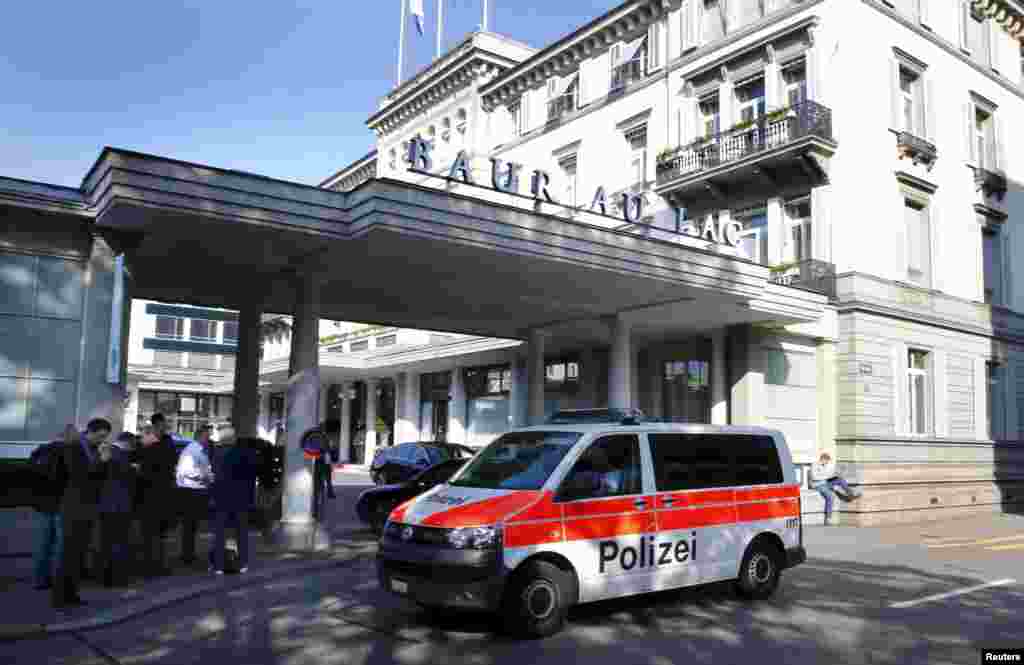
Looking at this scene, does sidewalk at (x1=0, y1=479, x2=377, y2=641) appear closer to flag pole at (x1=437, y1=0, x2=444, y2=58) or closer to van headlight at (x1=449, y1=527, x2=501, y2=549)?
van headlight at (x1=449, y1=527, x2=501, y2=549)

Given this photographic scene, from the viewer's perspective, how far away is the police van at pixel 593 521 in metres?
7.65

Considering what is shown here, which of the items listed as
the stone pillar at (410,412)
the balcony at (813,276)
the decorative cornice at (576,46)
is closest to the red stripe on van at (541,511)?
the balcony at (813,276)

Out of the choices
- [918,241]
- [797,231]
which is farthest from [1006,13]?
[797,231]

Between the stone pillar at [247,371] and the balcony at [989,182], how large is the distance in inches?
832

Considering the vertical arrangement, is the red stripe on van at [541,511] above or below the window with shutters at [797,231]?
below

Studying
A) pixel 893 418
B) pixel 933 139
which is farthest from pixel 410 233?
pixel 933 139

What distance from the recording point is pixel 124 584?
9.88m

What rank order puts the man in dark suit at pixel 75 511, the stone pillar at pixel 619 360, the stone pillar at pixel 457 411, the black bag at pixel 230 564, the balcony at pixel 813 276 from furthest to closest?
the stone pillar at pixel 457 411, the balcony at pixel 813 276, the stone pillar at pixel 619 360, the black bag at pixel 230 564, the man in dark suit at pixel 75 511

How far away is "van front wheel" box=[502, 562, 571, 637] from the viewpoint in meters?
7.66

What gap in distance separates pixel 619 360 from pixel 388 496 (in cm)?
702

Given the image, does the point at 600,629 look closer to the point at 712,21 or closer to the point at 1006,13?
the point at 712,21

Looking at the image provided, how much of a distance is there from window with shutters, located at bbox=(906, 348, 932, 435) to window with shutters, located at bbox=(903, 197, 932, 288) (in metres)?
2.02

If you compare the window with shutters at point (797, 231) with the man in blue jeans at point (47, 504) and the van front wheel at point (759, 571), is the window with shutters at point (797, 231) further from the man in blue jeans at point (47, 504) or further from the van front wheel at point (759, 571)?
the man in blue jeans at point (47, 504)

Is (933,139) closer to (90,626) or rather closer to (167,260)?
(167,260)
